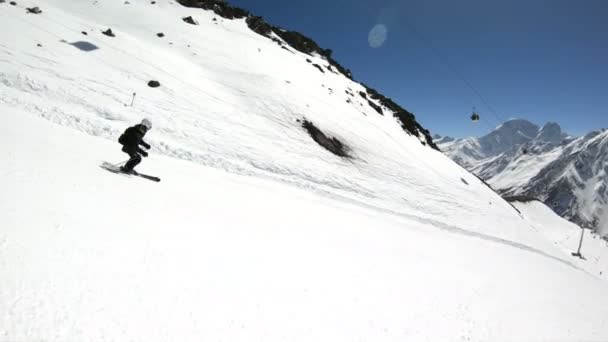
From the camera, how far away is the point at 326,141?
26.1 m

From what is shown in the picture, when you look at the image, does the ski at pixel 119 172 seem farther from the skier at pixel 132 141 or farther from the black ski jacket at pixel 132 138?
the black ski jacket at pixel 132 138

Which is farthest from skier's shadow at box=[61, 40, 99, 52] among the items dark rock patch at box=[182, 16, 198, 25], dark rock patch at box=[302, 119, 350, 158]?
dark rock patch at box=[182, 16, 198, 25]

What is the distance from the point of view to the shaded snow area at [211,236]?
143 inches

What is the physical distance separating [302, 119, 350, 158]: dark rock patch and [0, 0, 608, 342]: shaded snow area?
2.99 feet

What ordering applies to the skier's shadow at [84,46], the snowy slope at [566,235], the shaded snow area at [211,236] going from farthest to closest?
1. the snowy slope at [566,235]
2. the skier's shadow at [84,46]
3. the shaded snow area at [211,236]

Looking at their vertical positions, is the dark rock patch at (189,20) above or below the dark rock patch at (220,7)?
below

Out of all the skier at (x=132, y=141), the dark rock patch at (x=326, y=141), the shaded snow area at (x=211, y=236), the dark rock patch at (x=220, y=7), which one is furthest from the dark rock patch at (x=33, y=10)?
the dark rock patch at (x=220, y=7)

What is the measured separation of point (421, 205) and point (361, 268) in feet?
57.3

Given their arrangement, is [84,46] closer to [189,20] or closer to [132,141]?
[132,141]

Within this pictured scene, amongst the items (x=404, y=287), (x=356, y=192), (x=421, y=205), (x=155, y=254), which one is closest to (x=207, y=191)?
(x=155, y=254)

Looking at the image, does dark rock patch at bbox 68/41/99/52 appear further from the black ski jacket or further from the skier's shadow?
the black ski jacket

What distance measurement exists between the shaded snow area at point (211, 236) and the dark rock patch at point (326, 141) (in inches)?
35.8

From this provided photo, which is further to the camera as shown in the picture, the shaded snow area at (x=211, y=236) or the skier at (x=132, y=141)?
the skier at (x=132, y=141)

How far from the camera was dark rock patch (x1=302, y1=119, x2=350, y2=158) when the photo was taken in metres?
25.5
